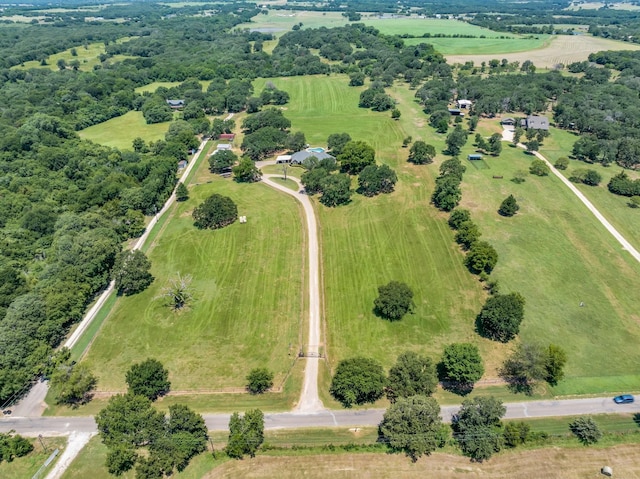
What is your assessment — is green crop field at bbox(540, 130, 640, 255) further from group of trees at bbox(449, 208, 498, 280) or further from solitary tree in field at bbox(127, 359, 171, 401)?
solitary tree in field at bbox(127, 359, 171, 401)

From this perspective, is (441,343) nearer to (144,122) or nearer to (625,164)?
(625,164)

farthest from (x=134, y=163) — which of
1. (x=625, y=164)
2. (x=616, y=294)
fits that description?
(x=625, y=164)

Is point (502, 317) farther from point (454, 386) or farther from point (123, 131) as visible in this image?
point (123, 131)

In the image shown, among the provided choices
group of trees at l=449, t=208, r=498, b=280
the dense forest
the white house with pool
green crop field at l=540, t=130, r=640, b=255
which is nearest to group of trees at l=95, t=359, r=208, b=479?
the dense forest

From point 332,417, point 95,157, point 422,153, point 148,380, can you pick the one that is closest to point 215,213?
point 148,380

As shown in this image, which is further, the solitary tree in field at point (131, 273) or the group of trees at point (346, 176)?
the group of trees at point (346, 176)

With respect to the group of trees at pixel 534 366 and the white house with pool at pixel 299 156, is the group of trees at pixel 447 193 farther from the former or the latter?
the group of trees at pixel 534 366

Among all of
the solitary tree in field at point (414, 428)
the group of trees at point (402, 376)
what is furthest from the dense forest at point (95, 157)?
the solitary tree in field at point (414, 428)
